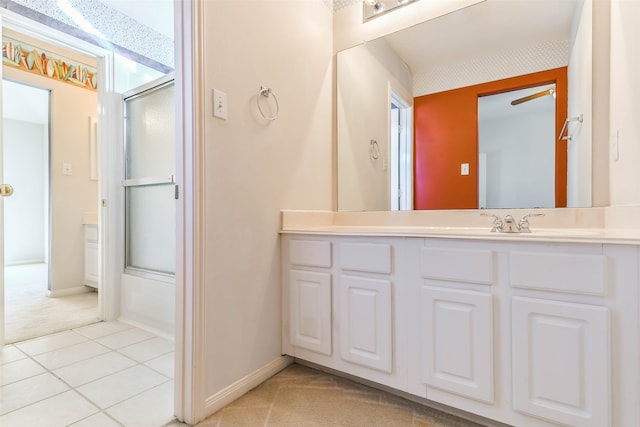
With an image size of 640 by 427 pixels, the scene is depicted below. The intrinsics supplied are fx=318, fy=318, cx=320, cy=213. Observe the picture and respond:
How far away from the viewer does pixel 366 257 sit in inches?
54.2

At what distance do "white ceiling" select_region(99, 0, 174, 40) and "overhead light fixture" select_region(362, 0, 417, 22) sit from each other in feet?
4.98

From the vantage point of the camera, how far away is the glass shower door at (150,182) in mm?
2133

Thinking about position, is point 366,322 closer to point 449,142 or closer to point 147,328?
point 449,142

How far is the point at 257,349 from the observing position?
4.83ft

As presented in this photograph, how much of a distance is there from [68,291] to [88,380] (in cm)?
197

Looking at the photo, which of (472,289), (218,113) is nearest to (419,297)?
(472,289)

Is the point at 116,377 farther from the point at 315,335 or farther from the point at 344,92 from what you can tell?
the point at 344,92

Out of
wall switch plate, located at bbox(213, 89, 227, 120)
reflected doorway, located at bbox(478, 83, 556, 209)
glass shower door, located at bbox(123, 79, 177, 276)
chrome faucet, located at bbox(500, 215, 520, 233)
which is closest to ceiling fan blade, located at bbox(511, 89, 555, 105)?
reflected doorway, located at bbox(478, 83, 556, 209)

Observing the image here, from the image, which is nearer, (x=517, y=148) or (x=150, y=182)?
(x=517, y=148)

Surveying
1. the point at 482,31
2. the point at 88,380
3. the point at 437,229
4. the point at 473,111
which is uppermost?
the point at 482,31

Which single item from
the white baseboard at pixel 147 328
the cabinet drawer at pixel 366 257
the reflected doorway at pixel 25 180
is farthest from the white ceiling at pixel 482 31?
the reflected doorway at pixel 25 180

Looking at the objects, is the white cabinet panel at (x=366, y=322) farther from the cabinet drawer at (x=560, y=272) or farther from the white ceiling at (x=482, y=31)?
the white ceiling at (x=482, y=31)

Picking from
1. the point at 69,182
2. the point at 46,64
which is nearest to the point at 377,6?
the point at 46,64

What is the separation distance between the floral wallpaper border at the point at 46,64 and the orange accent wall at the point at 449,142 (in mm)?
3070
